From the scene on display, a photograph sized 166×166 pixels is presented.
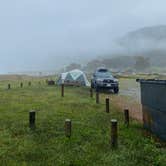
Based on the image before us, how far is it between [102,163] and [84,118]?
6149 mm

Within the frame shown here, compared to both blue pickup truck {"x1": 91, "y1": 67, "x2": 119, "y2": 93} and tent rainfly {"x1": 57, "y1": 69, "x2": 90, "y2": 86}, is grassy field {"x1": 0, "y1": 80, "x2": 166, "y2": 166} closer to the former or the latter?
blue pickup truck {"x1": 91, "y1": 67, "x2": 119, "y2": 93}

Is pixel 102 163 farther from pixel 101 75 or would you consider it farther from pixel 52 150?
pixel 101 75

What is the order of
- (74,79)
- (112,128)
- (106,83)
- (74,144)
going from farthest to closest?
(74,79) < (106,83) < (74,144) < (112,128)

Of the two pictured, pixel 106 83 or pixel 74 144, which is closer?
pixel 74 144

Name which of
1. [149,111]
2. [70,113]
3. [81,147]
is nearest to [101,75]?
[70,113]

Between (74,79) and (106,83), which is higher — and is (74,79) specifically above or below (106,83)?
above

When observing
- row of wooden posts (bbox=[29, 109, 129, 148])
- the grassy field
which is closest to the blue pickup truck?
the grassy field

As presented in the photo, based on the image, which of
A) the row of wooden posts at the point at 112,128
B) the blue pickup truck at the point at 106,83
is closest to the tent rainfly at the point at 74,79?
the blue pickup truck at the point at 106,83

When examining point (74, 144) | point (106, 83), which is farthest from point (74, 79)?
point (74, 144)

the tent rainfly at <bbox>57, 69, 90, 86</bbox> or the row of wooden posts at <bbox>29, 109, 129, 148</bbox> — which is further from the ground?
the tent rainfly at <bbox>57, 69, 90, 86</bbox>

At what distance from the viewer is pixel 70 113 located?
49.2 feet

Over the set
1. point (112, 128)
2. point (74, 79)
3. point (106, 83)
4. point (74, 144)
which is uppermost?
point (74, 79)

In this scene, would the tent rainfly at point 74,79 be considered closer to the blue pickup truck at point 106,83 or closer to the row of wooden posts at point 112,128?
the blue pickup truck at point 106,83

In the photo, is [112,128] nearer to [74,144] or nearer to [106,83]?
[74,144]
